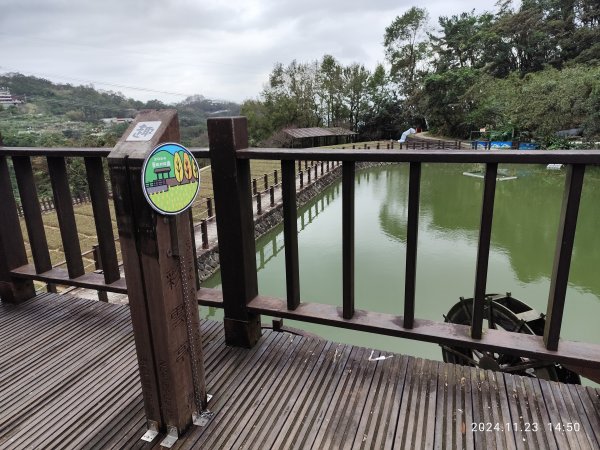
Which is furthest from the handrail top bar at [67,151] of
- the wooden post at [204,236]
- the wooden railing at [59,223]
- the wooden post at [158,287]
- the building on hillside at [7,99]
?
the building on hillside at [7,99]

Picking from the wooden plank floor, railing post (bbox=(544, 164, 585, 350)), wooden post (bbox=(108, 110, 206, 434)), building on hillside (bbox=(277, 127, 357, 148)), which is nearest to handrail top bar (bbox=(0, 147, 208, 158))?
wooden post (bbox=(108, 110, 206, 434))

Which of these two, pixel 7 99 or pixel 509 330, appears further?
pixel 7 99

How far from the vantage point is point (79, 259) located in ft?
6.11

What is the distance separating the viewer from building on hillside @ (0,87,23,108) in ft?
68.4

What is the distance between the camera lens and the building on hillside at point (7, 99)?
20837 mm

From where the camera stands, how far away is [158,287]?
1014mm

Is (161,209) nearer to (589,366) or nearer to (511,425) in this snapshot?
(511,425)

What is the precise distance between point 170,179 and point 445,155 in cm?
76

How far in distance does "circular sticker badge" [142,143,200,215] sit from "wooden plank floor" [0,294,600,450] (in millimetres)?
679

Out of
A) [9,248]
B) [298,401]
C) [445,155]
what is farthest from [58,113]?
[445,155]

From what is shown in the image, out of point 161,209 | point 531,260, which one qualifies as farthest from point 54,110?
point 161,209

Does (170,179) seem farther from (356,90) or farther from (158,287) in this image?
(356,90)

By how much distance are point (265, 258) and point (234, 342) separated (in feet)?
25.9

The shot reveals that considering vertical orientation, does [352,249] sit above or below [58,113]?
below
